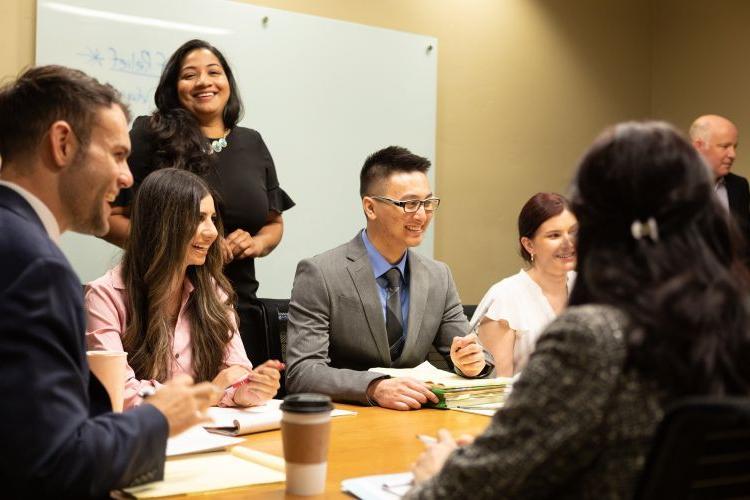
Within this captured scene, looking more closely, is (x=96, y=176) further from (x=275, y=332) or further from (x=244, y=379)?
(x=275, y=332)

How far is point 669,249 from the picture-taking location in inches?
39.3

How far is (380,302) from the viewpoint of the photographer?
9.19 ft

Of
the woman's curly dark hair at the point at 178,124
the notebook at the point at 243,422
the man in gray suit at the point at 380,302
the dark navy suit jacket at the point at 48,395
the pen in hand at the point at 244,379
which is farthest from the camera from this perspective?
the woman's curly dark hair at the point at 178,124

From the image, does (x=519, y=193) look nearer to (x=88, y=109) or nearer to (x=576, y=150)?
(x=576, y=150)

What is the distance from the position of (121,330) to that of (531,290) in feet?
5.22

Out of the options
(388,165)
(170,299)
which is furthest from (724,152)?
(170,299)

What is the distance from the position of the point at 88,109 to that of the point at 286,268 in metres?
2.66

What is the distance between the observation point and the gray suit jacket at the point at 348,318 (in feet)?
8.80

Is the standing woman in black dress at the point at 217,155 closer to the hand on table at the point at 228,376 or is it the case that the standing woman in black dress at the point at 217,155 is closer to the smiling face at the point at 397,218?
the smiling face at the point at 397,218

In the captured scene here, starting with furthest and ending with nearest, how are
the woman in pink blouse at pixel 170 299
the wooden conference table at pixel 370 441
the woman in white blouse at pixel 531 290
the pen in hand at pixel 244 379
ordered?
the woman in white blouse at pixel 531 290 < the woman in pink blouse at pixel 170 299 < the pen in hand at pixel 244 379 < the wooden conference table at pixel 370 441

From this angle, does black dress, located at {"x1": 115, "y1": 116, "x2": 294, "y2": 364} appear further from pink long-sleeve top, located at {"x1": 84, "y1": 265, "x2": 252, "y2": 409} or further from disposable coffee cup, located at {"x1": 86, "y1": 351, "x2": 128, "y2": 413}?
disposable coffee cup, located at {"x1": 86, "y1": 351, "x2": 128, "y2": 413}

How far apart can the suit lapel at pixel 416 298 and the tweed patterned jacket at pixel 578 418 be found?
6.06 ft

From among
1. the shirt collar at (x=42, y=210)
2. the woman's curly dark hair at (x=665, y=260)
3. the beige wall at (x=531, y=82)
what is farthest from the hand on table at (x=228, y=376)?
the beige wall at (x=531, y=82)

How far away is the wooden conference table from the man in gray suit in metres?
0.31
